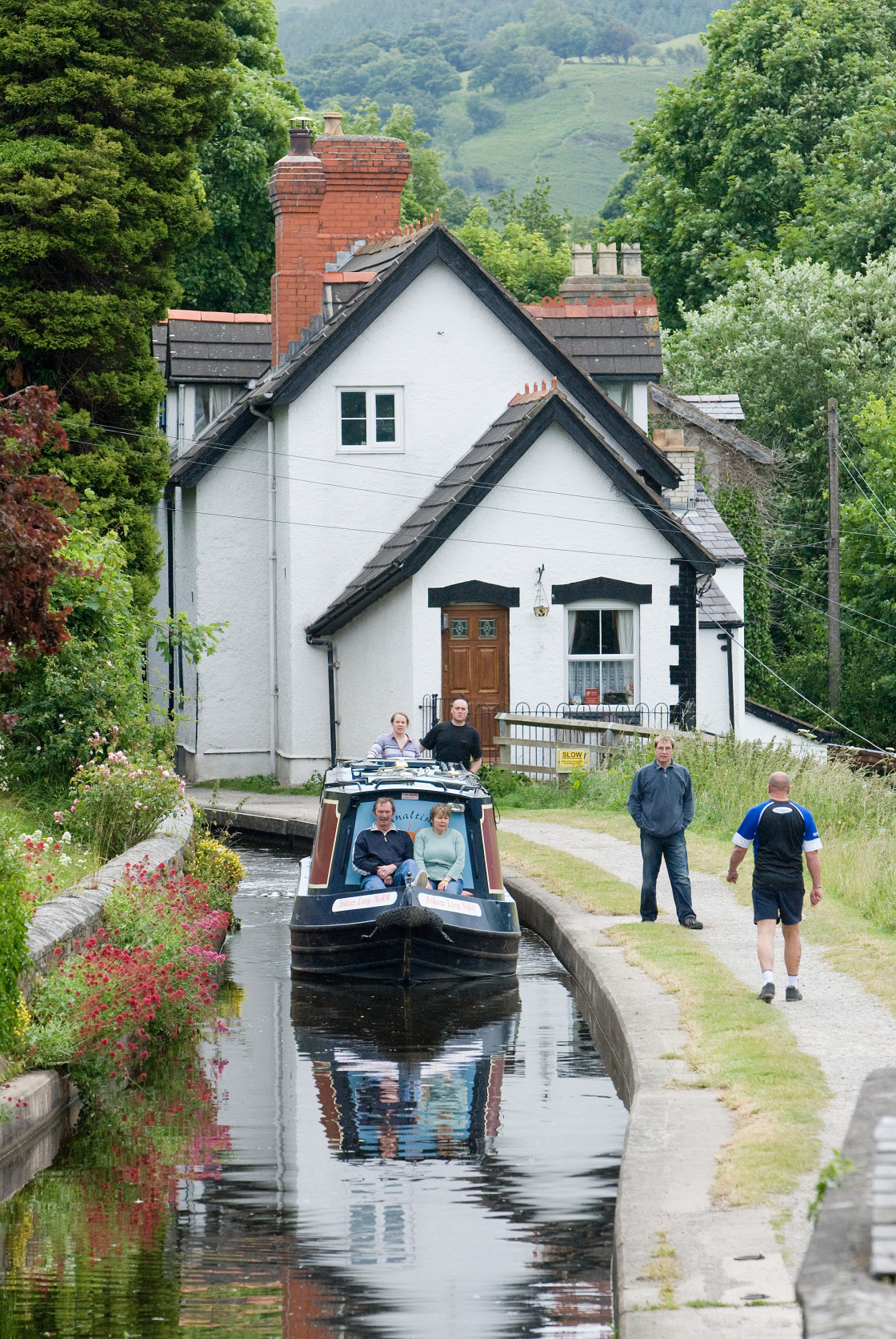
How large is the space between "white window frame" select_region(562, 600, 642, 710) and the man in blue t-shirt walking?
16.5 m

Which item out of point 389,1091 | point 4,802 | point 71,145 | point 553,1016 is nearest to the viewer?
point 389,1091

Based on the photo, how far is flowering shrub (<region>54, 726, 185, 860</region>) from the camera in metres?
16.4

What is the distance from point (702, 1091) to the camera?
32.6ft

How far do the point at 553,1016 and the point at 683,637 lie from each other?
15652 millimetres

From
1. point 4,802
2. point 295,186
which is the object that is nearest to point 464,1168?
point 4,802

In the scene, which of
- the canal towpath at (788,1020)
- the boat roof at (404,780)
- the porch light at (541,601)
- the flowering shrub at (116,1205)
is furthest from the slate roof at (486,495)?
the flowering shrub at (116,1205)

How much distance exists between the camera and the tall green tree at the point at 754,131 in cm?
5694

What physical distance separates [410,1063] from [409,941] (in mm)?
2523

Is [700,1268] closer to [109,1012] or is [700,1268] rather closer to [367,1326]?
[367,1326]

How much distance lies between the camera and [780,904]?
1229 cm

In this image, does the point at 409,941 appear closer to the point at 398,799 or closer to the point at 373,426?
the point at 398,799

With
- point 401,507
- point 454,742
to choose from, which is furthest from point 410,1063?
point 401,507

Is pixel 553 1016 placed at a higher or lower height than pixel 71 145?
lower

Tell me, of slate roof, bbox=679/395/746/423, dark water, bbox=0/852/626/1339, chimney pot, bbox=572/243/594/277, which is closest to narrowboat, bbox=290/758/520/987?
dark water, bbox=0/852/626/1339
